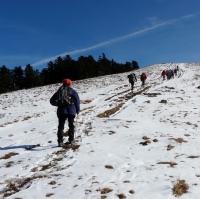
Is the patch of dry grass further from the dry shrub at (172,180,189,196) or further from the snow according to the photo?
the dry shrub at (172,180,189,196)

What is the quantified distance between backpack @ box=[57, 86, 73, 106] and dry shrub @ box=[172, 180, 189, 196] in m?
5.01

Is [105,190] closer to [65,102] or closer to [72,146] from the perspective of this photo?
[72,146]

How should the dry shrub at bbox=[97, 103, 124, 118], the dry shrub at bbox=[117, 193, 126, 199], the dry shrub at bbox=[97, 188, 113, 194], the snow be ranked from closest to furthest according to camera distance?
the dry shrub at bbox=[117, 193, 126, 199], the dry shrub at bbox=[97, 188, 113, 194], the snow, the dry shrub at bbox=[97, 103, 124, 118]

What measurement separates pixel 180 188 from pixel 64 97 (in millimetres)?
5335

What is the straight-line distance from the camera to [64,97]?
33.6 ft

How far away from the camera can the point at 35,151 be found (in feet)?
33.0

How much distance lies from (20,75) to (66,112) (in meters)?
97.3

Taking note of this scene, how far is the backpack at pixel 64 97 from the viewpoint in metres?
10.2

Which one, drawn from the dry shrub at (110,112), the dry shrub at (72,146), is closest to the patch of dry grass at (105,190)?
the dry shrub at (72,146)

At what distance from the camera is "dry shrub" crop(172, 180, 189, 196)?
6.16m

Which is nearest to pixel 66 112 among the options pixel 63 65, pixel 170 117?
pixel 170 117

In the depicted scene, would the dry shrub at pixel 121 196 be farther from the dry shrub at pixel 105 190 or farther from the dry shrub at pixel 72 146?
the dry shrub at pixel 72 146

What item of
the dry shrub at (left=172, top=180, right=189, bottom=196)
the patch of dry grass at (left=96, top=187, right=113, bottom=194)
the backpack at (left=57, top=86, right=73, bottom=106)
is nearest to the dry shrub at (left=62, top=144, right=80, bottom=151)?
the backpack at (left=57, top=86, right=73, bottom=106)

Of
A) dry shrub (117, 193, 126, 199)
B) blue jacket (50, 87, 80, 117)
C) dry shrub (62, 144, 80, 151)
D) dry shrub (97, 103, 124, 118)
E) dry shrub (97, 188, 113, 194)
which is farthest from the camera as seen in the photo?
dry shrub (97, 103, 124, 118)
